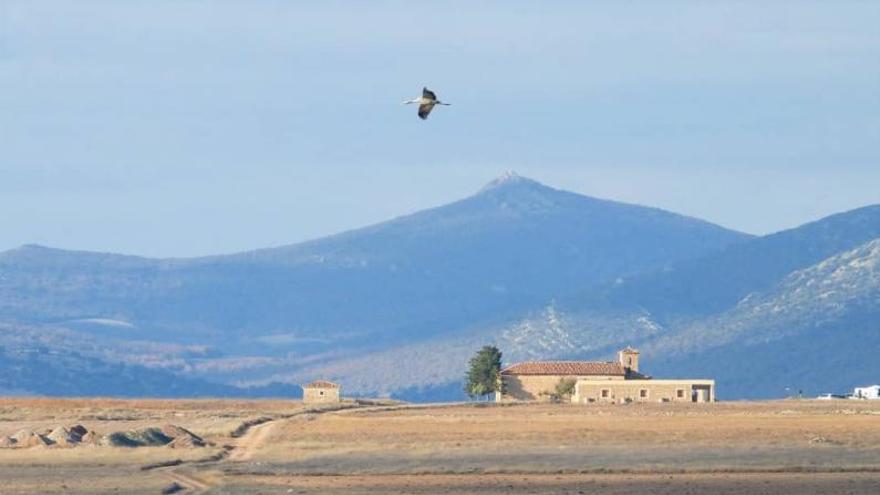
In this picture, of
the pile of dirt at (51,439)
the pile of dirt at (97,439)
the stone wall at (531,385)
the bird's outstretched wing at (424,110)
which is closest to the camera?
the bird's outstretched wing at (424,110)

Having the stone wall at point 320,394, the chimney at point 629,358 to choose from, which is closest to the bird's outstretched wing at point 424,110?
the stone wall at point 320,394

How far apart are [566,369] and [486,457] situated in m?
79.2

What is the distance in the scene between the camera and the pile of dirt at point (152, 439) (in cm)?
8056

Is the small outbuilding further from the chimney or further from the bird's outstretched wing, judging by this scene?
the bird's outstretched wing

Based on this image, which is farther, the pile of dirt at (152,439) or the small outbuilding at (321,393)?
the small outbuilding at (321,393)

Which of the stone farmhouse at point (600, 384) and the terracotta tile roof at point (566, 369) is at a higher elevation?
the terracotta tile roof at point (566, 369)

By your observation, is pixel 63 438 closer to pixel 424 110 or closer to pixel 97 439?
pixel 97 439

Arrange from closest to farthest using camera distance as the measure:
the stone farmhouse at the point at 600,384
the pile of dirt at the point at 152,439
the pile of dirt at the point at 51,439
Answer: the pile of dirt at the point at 51,439
the pile of dirt at the point at 152,439
the stone farmhouse at the point at 600,384

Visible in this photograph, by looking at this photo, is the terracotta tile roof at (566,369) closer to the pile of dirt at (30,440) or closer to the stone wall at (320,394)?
the stone wall at (320,394)

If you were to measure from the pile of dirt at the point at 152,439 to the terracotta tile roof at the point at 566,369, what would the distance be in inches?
2758

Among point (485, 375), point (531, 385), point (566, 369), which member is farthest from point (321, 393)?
point (566, 369)

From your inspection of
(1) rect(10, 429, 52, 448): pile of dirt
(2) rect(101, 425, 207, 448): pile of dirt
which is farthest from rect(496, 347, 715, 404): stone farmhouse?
(1) rect(10, 429, 52, 448): pile of dirt

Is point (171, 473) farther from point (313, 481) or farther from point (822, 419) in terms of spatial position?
point (822, 419)

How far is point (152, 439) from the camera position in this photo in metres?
82.0
